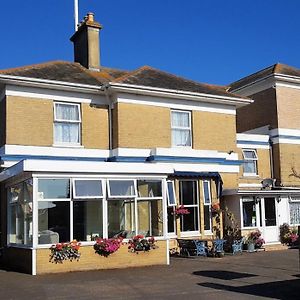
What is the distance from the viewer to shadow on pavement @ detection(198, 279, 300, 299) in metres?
10.0

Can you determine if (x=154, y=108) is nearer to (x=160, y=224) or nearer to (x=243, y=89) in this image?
(x=160, y=224)

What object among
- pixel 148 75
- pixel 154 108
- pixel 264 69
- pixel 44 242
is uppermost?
pixel 264 69

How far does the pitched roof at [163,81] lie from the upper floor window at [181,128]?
104cm

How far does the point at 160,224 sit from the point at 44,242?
12.7 feet

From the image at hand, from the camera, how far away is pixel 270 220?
21703mm

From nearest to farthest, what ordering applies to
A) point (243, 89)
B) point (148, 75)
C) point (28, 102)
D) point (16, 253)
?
point (16, 253) < point (28, 102) < point (148, 75) < point (243, 89)

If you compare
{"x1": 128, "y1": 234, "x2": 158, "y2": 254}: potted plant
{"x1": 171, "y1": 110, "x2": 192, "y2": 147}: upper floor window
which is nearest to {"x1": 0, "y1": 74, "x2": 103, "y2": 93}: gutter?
{"x1": 171, "y1": 110, "x2": 192, "y2": 147}: upper floor window

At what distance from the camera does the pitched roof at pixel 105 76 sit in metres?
18.8

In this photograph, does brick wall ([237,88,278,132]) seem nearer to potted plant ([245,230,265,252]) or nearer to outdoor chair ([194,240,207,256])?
potted plant ([245,230,265,252])

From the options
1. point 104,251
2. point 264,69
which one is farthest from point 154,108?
point 264,69

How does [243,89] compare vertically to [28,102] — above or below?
above

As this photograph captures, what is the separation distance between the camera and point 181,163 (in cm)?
1953

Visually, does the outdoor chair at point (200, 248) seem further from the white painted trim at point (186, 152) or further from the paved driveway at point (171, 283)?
the white painted trim at point (186, 152)

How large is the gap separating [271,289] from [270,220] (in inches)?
444
